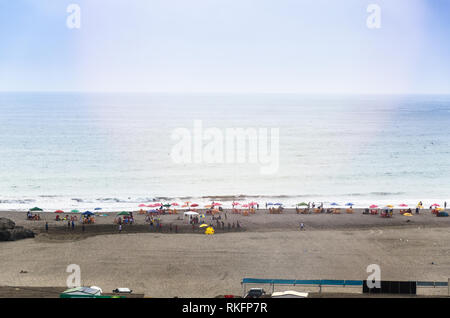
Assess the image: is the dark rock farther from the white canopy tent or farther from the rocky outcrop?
the white canopy tent

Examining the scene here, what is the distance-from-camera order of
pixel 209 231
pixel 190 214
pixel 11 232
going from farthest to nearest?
pixel 190 214 < pixel 209 231 < pixel 11 232

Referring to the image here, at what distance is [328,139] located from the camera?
100625mm

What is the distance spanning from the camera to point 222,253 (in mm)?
25859

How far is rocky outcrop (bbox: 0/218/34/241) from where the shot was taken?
28503 mm

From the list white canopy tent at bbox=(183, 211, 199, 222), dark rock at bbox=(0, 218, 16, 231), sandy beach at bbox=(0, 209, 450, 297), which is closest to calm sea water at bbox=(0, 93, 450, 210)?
white canopy tent at bbox=(183, 211, 199, 222)

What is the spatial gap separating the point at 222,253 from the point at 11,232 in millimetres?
13143

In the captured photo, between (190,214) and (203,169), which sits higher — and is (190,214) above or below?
below

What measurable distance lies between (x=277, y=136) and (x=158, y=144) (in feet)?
94.6

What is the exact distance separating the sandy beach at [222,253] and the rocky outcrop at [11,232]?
2.04ft

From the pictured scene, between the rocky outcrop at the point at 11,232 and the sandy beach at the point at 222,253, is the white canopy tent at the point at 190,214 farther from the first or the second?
the rocky outcrop at the point at 11,232

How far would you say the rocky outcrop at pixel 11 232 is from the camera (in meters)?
28.5

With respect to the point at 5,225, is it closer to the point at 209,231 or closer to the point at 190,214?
the point at 190,214

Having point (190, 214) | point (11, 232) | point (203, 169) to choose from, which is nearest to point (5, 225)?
point (11, 232)

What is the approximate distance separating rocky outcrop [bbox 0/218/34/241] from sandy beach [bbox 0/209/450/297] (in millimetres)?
622
